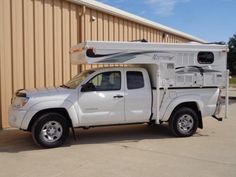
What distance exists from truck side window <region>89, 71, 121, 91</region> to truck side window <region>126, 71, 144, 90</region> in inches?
10.7

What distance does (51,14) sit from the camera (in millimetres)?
12344

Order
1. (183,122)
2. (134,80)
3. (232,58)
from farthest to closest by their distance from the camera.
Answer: (232,58), (183,122), (134,80)

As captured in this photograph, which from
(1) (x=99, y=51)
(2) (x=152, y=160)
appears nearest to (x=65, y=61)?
(1) (x=99, y=51)

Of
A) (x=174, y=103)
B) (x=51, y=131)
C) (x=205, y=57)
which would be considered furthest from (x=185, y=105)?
(x=51, y=131)

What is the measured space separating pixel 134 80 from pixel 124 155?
2.37m

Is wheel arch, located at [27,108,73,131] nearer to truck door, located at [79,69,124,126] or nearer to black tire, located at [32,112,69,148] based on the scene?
black tire, located at [32,112,69,148]

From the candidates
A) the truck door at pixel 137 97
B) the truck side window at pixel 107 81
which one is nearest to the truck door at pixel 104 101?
the truck side window at pixel 107 81

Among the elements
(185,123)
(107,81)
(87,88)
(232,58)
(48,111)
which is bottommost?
(185,123)

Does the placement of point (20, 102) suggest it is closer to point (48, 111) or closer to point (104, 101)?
point (48, 111)

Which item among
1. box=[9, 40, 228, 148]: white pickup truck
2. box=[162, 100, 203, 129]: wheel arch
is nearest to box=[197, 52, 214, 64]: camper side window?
box=[9, 40, 228, 148]: white pickup truck

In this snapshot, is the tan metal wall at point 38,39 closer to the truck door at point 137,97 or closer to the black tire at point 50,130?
the black tire at point 50,130

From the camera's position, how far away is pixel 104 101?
29.3 feet

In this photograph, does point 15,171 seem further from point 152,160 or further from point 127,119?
point 127,119

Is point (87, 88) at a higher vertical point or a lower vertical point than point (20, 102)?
higher
